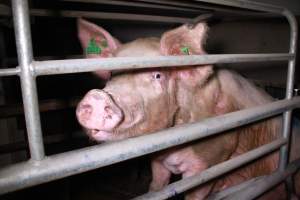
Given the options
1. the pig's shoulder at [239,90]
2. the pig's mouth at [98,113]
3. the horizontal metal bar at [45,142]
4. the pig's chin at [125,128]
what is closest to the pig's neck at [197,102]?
the pig's shoulder at [239,90]

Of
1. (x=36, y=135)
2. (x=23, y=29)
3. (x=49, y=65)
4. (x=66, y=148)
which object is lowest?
(x=66, y=148)

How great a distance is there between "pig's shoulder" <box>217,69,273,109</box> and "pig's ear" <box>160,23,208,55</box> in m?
0.99

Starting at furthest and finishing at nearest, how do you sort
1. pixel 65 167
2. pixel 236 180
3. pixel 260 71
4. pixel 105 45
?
pixel 260 71 → pixel 236 180 → pixel 105 45 → pixel 65 167

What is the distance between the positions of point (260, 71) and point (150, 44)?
14.1 ft

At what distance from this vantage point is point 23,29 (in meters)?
0.81

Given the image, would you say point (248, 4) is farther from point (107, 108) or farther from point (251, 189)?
point (251, 189)

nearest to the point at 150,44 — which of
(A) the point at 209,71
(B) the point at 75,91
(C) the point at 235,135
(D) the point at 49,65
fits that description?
(A) the point at 209,71

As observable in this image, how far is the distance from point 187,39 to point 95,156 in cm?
92

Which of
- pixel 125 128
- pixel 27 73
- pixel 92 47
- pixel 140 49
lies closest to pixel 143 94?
pixel 125 128

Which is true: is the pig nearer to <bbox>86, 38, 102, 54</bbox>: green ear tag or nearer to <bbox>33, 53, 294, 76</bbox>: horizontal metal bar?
<bbox>86, 38, 102, 54</bbox>: green ear tag

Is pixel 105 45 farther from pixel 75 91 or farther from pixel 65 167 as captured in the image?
pixel 75 91

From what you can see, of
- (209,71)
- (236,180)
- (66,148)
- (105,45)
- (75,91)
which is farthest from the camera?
(75,91)

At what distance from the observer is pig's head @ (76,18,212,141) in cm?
137

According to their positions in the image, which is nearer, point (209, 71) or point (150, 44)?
point (209, 71)
